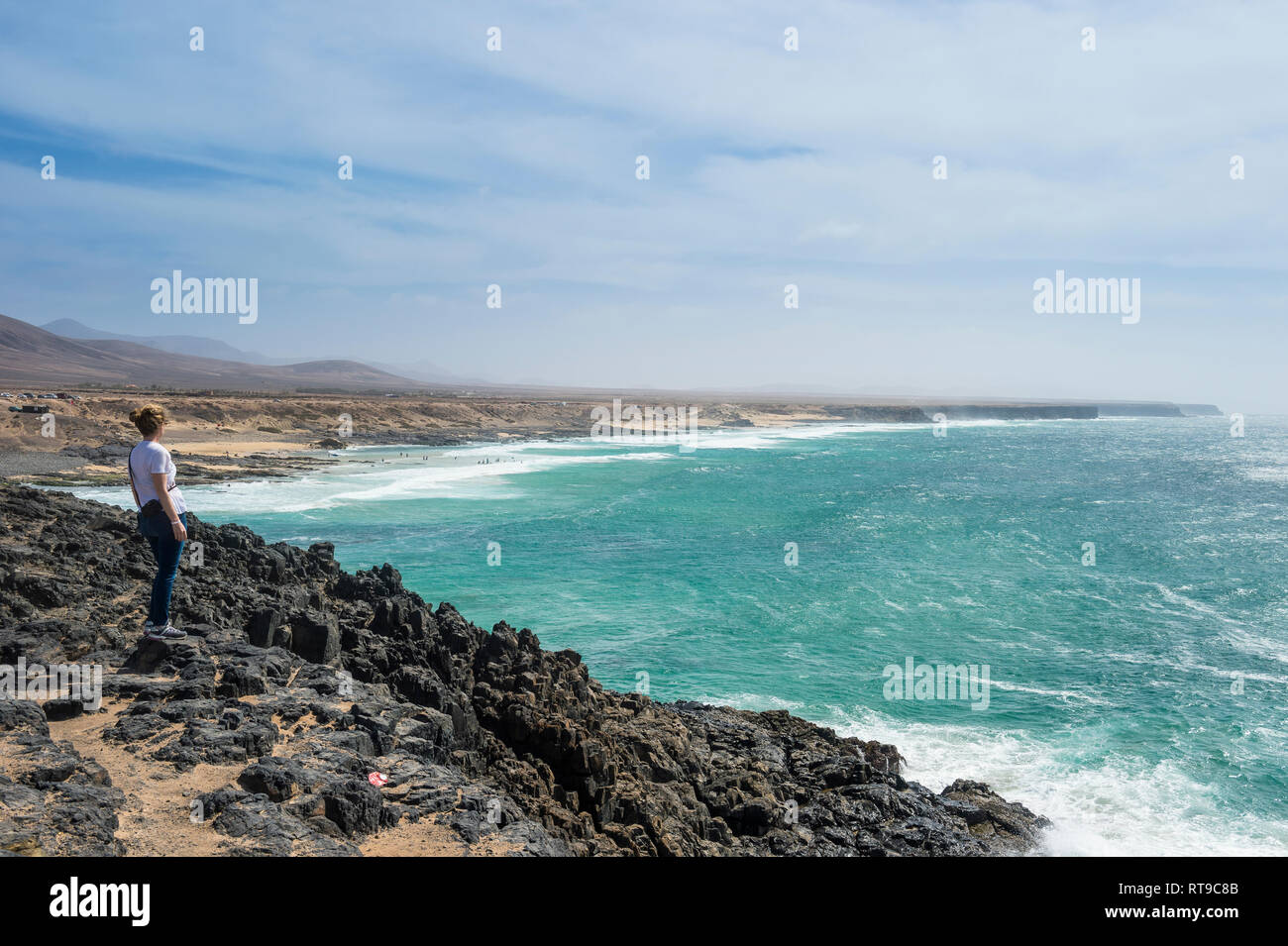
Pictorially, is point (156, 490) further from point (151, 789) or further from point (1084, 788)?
point (1084, 788)

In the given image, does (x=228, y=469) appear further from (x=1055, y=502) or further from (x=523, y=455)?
(x=1055, y=502)

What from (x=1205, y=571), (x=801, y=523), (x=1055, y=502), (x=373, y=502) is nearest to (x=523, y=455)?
(x=373, y=502)

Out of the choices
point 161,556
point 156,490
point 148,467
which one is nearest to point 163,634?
point 161,556

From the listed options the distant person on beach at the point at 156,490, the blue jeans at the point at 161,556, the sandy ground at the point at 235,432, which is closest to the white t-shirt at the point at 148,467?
the distant person on beach at the point at 156,490

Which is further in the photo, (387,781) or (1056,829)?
(1056,829)

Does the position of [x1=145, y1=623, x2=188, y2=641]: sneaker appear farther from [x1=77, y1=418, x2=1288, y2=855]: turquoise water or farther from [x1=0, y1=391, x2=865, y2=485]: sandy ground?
[x1=0, y1=391, x2=865, y2=485]: sandy ground
